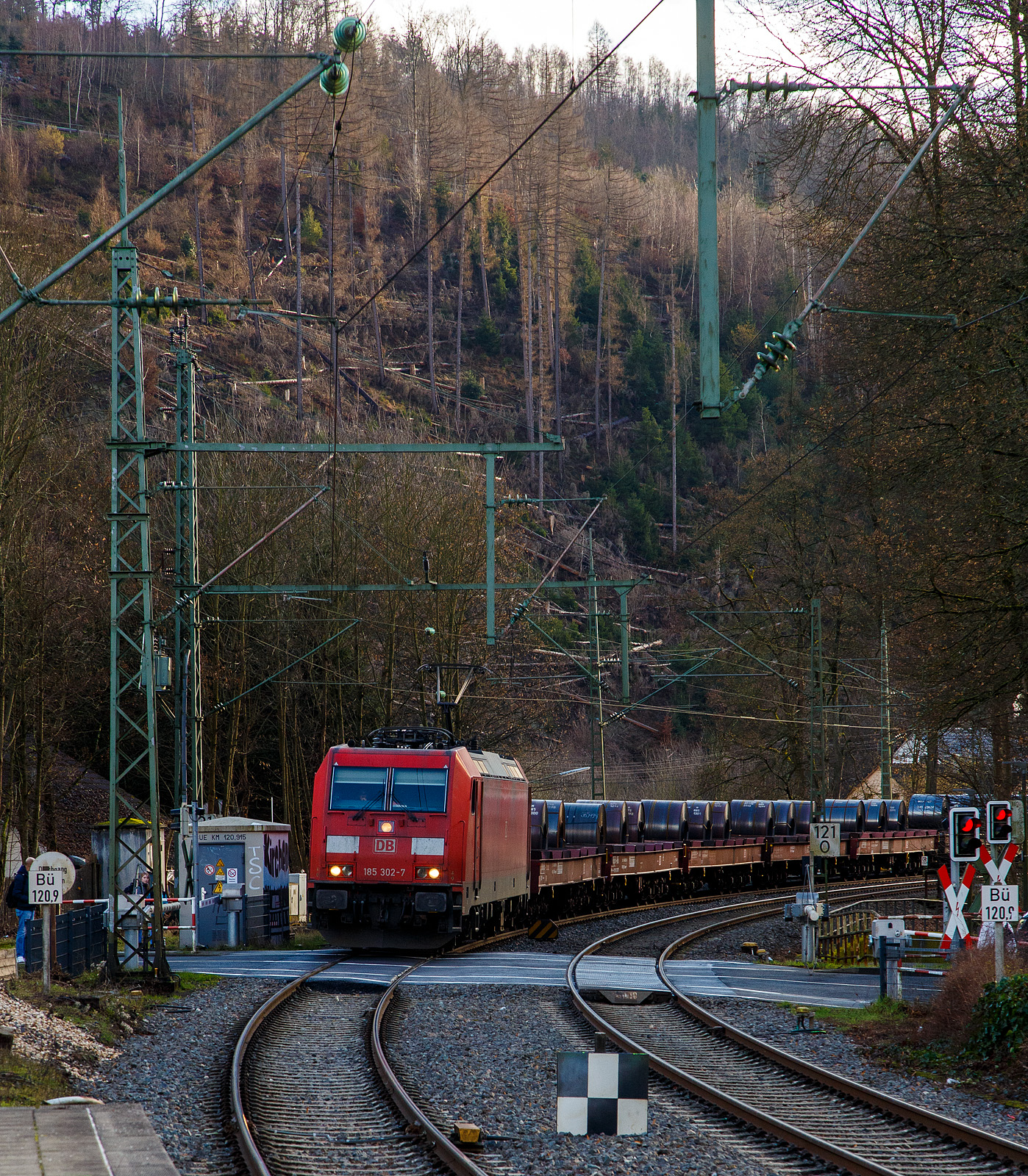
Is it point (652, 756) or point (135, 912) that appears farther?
point (652, 756)

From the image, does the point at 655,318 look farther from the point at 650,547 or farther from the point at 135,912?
the point at 135,912

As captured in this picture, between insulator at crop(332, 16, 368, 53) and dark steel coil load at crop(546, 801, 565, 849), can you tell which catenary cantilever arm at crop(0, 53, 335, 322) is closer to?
insulator at crop(332, 16, 368, 53)

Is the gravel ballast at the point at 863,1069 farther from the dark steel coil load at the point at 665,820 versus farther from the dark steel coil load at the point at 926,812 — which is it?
the dark steel coil load at the point at 926,812

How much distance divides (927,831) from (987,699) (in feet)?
106

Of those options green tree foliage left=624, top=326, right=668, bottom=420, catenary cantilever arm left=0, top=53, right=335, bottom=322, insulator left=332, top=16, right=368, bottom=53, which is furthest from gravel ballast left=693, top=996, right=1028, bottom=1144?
green tree foliage left=624, top=326, right=668, bottom=420

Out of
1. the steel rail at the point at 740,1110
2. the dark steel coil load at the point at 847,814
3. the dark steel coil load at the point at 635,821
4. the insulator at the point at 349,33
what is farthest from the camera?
the dark steel coil load at the point at 847,814

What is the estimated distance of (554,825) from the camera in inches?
1238

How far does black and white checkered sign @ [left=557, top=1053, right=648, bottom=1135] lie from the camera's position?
7852mm

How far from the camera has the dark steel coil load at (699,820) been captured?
39.0 meters

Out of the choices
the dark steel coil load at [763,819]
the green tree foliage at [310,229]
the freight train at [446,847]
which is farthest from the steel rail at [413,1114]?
the green tree foliage at [310,229]

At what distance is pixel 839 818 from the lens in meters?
44.6

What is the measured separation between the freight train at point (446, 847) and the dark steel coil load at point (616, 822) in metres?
0.03

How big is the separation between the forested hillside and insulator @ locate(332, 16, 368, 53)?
3.89 metres

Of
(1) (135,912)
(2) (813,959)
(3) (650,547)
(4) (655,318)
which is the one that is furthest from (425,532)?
(4) (655,318)
